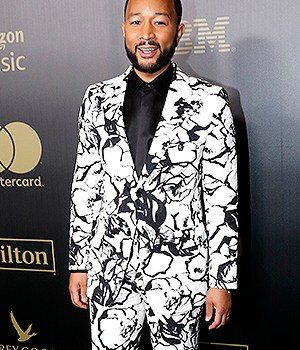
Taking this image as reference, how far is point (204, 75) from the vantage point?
1.95 meters

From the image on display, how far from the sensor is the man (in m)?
1.52

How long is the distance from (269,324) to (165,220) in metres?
0.74

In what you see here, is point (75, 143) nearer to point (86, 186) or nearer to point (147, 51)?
point (86, 186)

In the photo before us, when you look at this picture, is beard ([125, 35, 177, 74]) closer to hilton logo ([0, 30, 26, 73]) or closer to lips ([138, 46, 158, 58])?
lips ([138, 46, 158, 58])

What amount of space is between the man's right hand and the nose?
0.67 m

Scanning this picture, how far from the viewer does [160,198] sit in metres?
1.51

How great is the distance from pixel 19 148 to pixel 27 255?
40 cm

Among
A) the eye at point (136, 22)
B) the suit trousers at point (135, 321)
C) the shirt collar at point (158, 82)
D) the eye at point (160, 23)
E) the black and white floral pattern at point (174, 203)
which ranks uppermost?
the eye at point (136, 22)

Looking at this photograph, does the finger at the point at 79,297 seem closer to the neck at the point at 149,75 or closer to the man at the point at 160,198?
the man at the point at 160,198

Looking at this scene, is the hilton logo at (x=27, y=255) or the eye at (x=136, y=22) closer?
the eye at (x=136, y=22)

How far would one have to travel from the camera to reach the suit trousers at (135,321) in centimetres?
154

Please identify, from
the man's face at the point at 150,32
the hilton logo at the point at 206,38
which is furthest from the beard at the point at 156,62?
the hilton logo at the point at 206,38

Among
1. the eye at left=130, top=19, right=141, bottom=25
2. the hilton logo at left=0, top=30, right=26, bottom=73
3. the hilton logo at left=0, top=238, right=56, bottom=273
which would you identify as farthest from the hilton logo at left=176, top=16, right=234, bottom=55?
the hilton logo at left=0, top=238, right=56, bottom=273

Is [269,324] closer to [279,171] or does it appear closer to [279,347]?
[279,347]
